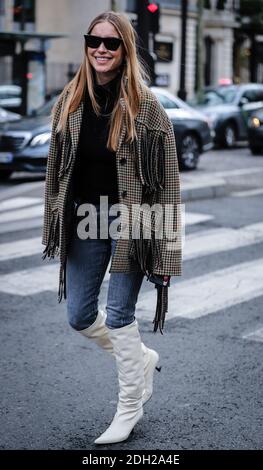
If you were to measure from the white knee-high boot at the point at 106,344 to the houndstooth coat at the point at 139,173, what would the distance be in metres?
0.35

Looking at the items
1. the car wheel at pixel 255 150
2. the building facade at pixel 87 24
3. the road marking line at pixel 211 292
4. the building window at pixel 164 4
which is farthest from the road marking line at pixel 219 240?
the building window at pixel 164 4

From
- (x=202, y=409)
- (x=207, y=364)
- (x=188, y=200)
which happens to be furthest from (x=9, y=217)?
(x=202, y=409)

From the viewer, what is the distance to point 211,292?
710cm

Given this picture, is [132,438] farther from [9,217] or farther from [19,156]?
[19,156]

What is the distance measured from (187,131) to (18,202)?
5.21m

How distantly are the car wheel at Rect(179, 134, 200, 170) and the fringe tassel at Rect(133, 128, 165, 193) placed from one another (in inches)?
485

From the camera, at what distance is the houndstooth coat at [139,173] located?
3777mm

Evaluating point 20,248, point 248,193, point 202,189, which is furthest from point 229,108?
point 20,248

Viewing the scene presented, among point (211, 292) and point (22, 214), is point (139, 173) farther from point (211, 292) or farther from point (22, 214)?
point (22, 214)

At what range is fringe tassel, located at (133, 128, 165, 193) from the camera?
3783mm

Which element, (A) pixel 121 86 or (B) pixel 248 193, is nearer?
(A) pixel 121 86

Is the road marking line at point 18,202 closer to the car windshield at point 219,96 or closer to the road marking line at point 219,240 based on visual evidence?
the road marking line at point 219,240

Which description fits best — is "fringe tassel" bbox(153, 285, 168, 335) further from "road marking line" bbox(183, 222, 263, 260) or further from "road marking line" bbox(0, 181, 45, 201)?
"road marking line" bbox(0, 181, 45, 201)

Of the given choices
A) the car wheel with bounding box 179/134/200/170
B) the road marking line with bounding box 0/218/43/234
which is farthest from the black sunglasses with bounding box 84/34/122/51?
the car wheel with bounding box 179/134/200/170
